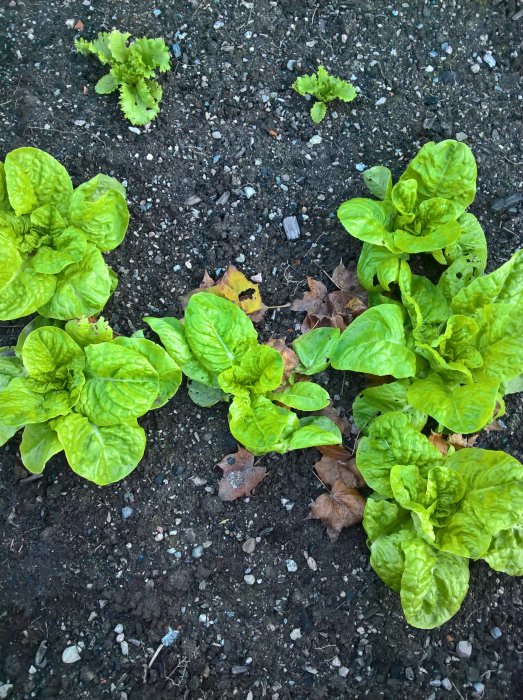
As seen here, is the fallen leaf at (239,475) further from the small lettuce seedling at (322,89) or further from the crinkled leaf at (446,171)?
the small lettuce seedling at (322,89)

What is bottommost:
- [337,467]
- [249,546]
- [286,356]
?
[249,546]

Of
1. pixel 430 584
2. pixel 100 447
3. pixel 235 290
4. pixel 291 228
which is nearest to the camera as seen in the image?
pixel 430 584

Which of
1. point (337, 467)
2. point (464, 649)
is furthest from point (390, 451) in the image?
point (464, 649)

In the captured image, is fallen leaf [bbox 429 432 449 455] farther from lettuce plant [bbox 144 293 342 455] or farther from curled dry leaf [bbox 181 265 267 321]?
curled dry leaf [bbox 181 265 267 321]

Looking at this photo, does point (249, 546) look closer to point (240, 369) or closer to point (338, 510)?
point (338, 510)

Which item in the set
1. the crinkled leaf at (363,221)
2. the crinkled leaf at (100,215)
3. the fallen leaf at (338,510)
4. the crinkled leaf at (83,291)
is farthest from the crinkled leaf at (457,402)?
the crinkled leaf at (100,215)

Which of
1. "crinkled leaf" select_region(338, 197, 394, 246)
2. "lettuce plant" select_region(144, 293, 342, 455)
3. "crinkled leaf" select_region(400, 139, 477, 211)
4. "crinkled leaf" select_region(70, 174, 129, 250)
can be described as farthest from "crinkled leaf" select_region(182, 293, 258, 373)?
"crinkled leaf" select_region(400, 139, 477, 211)

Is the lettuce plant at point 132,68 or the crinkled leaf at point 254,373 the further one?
the lettuce plant at point 132,68
